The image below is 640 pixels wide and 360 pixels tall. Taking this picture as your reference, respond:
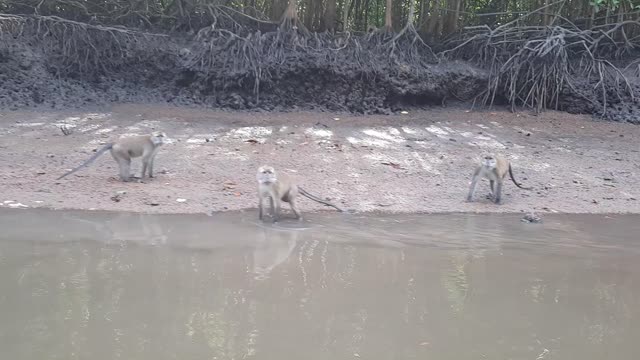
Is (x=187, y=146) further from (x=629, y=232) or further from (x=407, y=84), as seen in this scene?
(x=629, y=232)

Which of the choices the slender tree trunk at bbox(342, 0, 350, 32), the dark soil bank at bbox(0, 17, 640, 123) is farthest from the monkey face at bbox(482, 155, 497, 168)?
the slender tree trunk at bbox(342, 0, 350, 32)

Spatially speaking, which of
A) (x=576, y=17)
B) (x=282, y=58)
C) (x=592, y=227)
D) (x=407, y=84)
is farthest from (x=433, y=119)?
(x=592, y=227)

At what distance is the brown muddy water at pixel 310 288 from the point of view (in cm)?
529

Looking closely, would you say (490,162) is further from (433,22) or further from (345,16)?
(433,22)

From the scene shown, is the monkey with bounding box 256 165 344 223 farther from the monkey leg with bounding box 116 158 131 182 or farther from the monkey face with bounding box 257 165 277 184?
the monkey leg with bounding box 116 158 131 182

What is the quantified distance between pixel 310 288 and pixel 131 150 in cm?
482

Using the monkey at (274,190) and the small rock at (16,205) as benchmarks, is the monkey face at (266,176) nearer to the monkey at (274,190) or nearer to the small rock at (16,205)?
the monkey at (274,190)

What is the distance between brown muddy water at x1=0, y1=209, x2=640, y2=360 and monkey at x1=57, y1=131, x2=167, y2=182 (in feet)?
4.61

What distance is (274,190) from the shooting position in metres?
9.07

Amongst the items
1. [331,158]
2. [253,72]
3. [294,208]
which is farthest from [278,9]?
[294,208]

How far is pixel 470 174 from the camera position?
11.9 m

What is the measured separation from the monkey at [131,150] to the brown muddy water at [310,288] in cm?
141

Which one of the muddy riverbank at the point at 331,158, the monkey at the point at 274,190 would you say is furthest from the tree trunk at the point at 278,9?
the monkey at the point at 274,190

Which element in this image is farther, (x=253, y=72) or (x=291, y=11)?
(x=291, y=11)
